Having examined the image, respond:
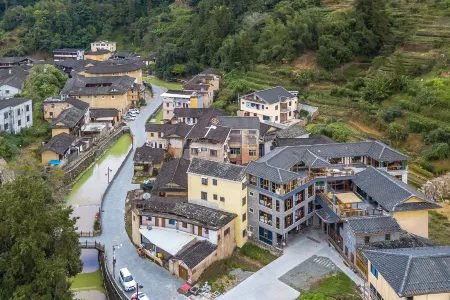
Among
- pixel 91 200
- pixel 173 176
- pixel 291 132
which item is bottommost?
pixel 91 200

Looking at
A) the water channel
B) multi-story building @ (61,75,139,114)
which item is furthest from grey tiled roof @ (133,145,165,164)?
multi-story building @ (61,75,139,114)

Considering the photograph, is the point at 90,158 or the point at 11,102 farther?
the point at 11,102

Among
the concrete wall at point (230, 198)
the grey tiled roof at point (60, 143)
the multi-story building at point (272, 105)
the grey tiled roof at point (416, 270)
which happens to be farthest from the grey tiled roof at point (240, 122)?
the grey tiled roof at point (416, 270)

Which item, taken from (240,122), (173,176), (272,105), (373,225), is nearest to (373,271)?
(373,225)

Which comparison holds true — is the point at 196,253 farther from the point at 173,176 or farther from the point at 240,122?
the point at 240,122

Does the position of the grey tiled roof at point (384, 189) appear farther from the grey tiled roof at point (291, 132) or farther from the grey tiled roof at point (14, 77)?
the grey tiled roof at point (14, 77)

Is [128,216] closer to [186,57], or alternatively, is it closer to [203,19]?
[186,57]

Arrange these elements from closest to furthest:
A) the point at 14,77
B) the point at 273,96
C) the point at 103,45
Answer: the point at 273,96 < the point at 14,77 < the point at 103,45

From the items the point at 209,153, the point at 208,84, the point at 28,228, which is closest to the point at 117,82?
the point at 208,84
